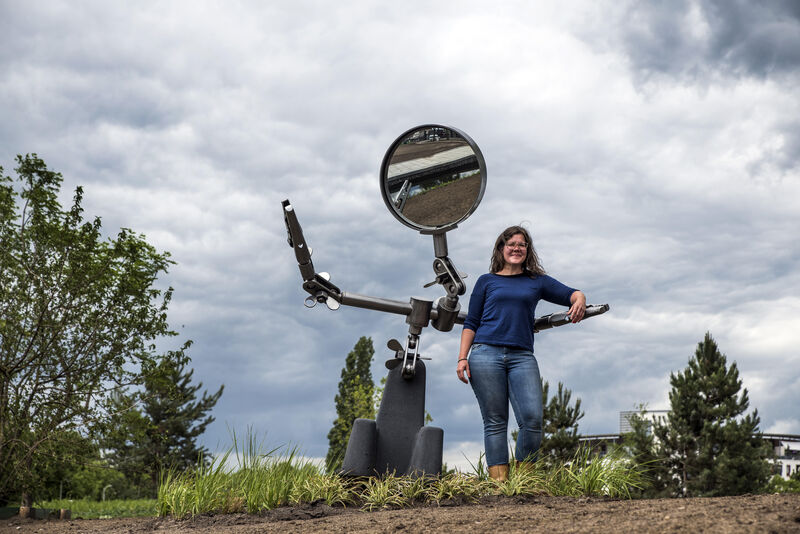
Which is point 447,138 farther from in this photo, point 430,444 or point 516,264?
point 430,444

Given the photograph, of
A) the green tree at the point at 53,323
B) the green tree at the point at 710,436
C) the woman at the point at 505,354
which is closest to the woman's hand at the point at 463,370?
the woman at the point at 505,354

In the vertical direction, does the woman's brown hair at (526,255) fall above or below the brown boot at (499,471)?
above

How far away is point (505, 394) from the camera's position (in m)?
5.28

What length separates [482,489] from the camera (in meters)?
5.07

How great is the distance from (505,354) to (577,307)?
2.25 ft

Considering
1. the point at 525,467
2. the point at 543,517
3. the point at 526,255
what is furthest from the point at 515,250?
the point at 543,517

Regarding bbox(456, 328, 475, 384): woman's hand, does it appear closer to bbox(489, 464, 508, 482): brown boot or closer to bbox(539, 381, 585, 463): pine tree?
bbox(489, 464, 508, 482): brown boot

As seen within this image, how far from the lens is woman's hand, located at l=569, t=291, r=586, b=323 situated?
5.34 metres

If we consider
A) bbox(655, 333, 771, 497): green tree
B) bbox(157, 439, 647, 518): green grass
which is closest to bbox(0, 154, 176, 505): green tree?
bbox(157, 439, 647, 518): green grass

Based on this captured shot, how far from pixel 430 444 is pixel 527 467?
81 cm

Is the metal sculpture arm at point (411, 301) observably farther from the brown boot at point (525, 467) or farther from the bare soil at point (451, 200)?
the brown boot at point (525, 467)

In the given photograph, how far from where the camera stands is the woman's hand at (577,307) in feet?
17.5

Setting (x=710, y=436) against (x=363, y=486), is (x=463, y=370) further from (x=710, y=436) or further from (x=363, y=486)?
(x=710, y=436)

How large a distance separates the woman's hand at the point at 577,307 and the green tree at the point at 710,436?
15605 millimetres
